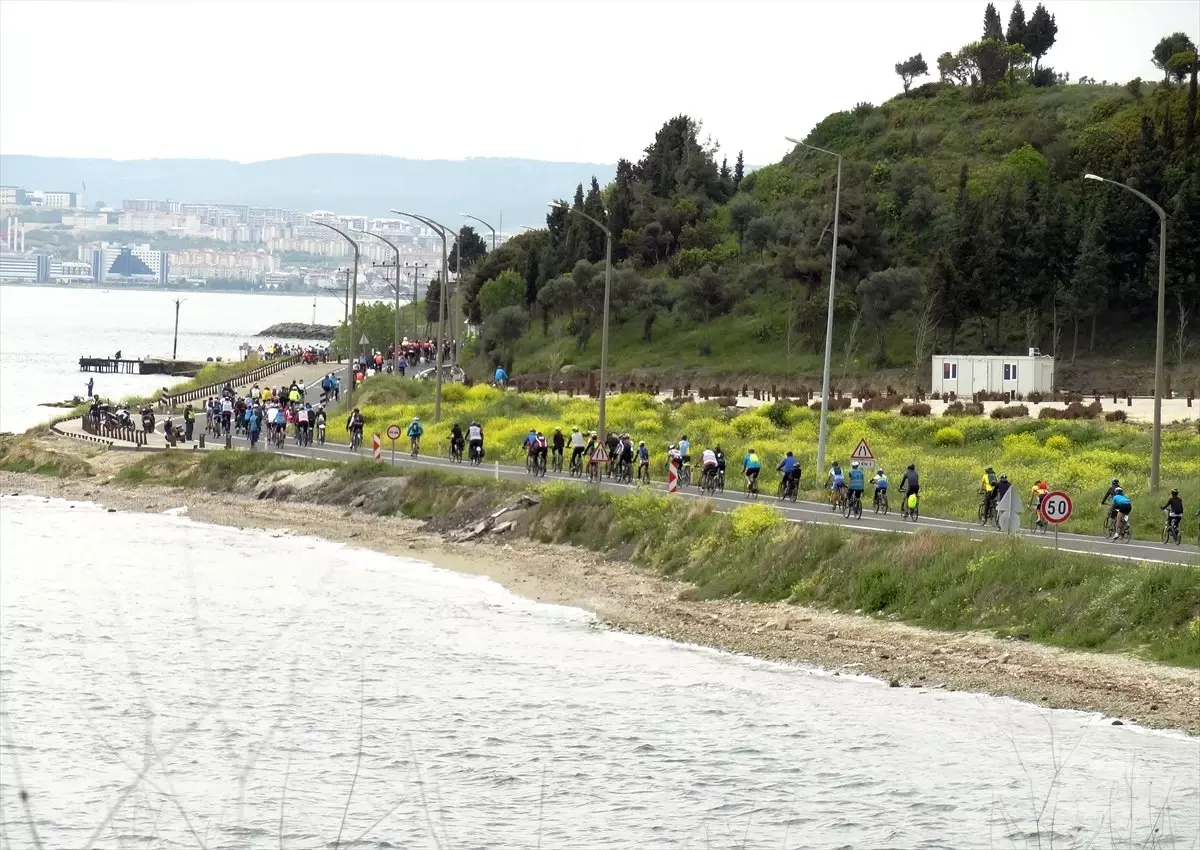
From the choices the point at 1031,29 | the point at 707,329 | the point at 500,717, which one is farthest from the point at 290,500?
the point at 1031,29

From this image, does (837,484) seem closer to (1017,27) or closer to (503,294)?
(503,294)

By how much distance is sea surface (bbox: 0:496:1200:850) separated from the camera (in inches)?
827

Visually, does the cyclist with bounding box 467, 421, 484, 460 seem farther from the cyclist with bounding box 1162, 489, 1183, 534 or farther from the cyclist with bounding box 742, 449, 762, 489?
the cyclist with bounding box 1162, 489, 1183, 534

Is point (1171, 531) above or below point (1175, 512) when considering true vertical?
below

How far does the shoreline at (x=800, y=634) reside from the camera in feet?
86.0

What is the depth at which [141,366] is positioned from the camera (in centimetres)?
15362

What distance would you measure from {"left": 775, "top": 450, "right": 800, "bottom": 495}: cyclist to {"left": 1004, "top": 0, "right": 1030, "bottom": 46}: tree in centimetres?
11309

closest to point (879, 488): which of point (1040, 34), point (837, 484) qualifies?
point (837, 484)

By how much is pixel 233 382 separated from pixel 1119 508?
66336 millimetres

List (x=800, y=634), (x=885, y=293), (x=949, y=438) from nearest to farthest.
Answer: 1. (x=800, y=634)
2. (x=949, y=438)
3. (x=885, y=293)

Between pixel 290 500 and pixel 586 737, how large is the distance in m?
29.1

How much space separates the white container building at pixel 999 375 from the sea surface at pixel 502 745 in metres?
45.3

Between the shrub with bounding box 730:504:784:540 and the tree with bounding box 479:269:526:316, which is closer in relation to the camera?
the shrub with bounding box 730:504:784:540

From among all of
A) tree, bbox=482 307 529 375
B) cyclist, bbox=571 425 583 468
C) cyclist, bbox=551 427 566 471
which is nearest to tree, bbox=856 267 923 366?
tree, bbox=482 307 529 375
